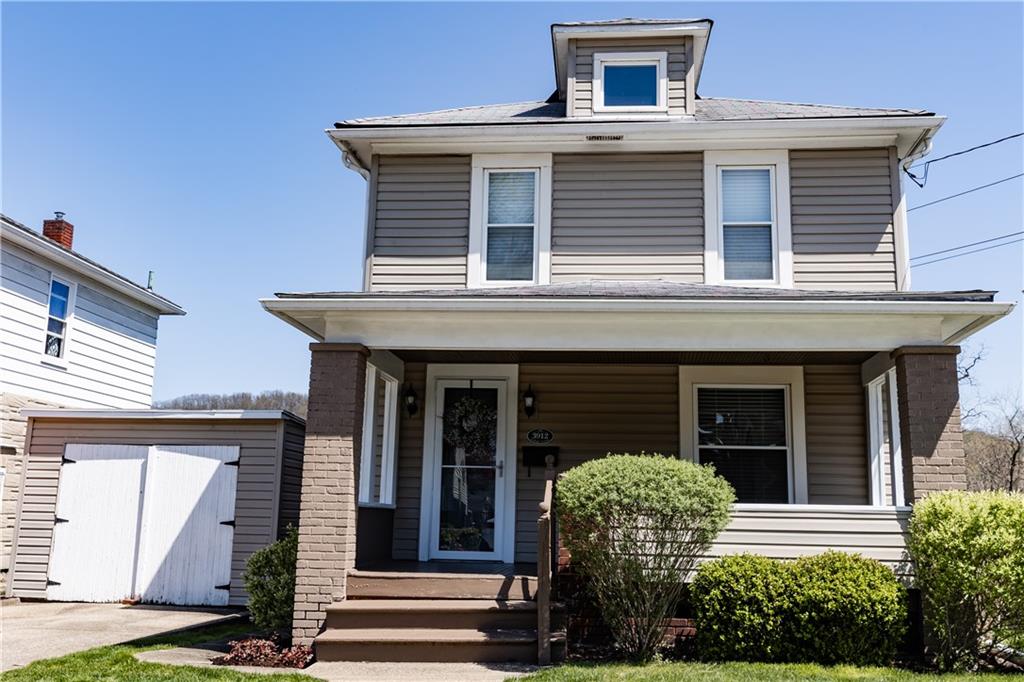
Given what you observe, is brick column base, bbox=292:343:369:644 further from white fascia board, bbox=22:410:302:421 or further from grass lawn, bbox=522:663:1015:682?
white fascia board, bbox=22:410:302:421

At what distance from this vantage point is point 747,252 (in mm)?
9930

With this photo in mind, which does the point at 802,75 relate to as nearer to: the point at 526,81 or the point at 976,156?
the point at 526,81

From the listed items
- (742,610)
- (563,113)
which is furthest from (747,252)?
(742,610)

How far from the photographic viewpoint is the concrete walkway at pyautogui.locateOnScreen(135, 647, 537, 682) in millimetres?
6449

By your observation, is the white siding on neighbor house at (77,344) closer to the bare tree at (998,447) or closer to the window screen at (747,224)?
the window screen at (747,224)

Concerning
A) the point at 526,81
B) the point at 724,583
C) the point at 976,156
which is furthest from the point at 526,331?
the point at 976,156

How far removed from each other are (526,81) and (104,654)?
10.6 metres

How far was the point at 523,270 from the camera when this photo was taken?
33.2ft

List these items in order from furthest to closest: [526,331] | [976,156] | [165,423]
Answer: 1. [976,156]
2. [165,423]
3. [526,331]

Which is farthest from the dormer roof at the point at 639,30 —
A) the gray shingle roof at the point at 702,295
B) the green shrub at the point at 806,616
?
the green shrub at the point at 806,616

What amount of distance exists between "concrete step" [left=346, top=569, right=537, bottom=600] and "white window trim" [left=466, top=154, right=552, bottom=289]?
12.1 ft

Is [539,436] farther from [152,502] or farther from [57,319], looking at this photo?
[57,319]

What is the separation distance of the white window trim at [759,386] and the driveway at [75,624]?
20.2 feet

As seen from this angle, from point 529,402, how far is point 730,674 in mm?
4354
